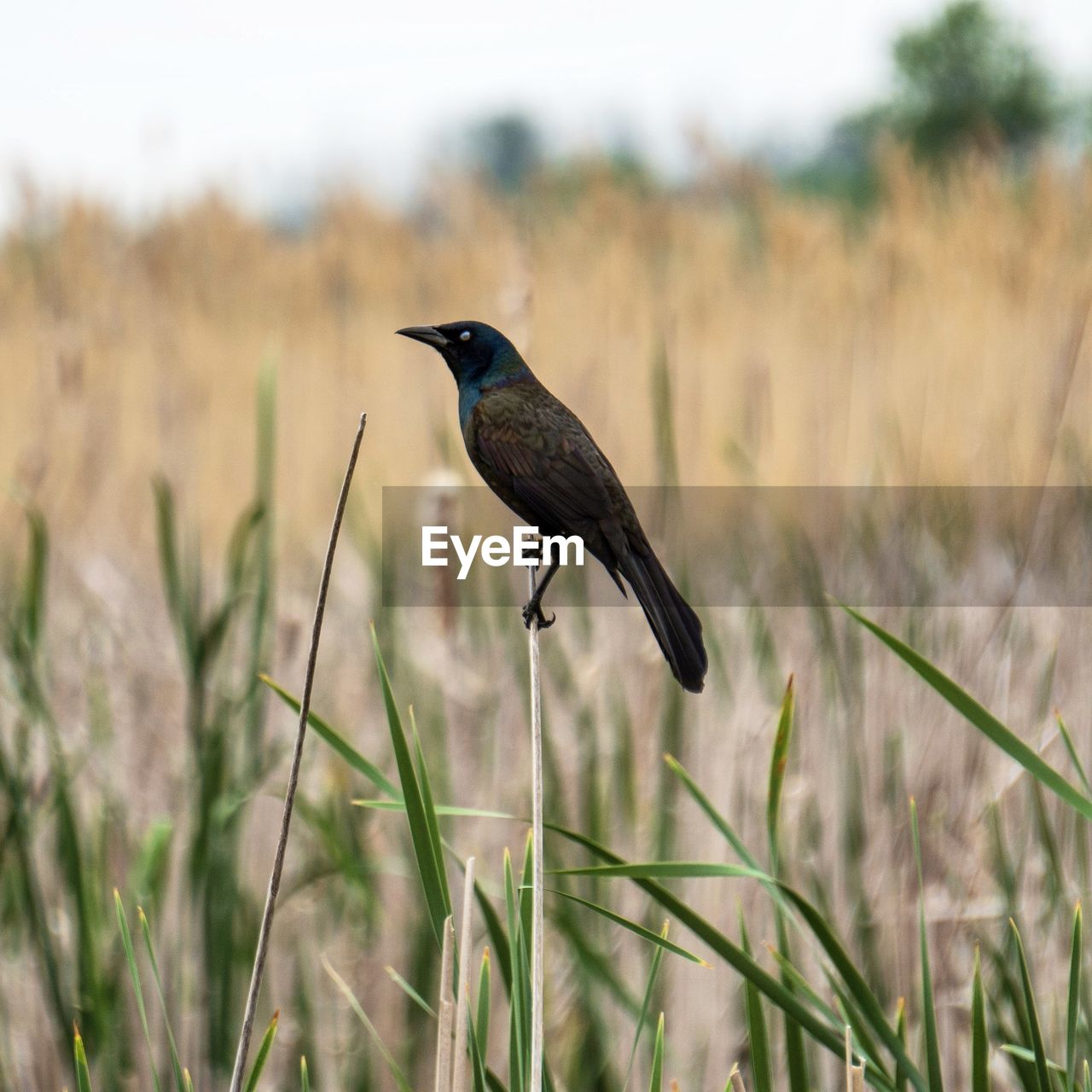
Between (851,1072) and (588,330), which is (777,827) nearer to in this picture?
(851,1072)

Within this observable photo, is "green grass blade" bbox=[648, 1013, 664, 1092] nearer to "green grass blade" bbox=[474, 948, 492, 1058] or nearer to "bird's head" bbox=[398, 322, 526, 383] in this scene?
"green grass blade" bbox=[474, 948, 492, 1058]

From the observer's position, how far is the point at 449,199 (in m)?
2.76

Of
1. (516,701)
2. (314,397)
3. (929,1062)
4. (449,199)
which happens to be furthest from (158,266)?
(929,1062)

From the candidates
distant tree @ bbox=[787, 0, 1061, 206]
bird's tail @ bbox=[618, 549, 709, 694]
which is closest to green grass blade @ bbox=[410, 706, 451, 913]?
bird's tail @ bbox=[618, 549, 709, 694]

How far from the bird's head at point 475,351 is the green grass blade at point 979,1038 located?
1.20 ft

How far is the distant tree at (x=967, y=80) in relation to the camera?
14.7 meters

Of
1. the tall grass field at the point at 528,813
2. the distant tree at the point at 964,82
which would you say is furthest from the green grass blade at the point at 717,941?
the distant tree at the point at 964,82

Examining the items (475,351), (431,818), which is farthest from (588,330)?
(431,818)

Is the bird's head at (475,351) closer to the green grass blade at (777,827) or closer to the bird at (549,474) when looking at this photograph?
the bird at (549,474)

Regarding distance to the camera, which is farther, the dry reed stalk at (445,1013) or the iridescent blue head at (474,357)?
the iridescent blue head at (474,357)

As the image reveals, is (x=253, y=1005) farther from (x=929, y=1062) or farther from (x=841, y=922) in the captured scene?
(x=841, y=922)

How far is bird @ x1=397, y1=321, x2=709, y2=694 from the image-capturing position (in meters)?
0.48

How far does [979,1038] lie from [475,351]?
43 centimetres

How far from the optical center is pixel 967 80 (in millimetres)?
14852
